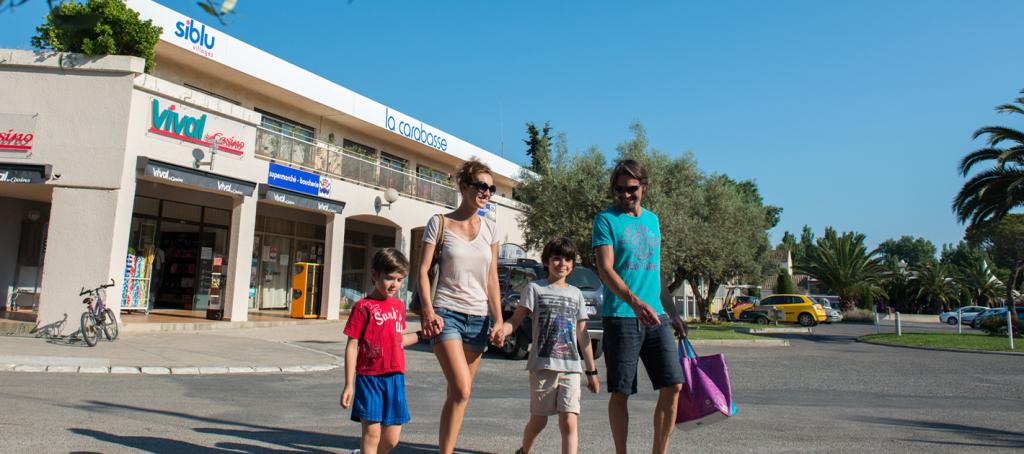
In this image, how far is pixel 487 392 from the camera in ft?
27.8

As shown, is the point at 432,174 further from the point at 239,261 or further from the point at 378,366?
the point at 378,366

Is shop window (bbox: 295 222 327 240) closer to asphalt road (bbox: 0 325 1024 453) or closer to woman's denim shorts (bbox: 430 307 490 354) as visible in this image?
asphalt road (bbox: 0 325 1024 453)

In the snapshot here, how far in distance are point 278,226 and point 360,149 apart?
427cm

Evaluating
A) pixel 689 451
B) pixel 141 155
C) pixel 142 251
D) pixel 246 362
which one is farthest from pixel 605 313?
pixel 142 251

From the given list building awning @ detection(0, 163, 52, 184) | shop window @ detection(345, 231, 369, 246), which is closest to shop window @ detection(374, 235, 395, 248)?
shop window @ detection(345, 231, 369, 246)

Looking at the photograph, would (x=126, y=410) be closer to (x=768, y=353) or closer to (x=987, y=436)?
(x=987, y=436)

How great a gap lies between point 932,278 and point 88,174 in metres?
62.1

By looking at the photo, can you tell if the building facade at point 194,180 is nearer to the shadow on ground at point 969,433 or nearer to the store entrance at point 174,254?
the store entrance at point 174,254

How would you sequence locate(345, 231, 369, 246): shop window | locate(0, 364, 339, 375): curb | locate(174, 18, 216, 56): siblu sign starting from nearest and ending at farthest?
locate(0, 364, 339, 375): curb < locate(174, 18, 216, 56): siblu sign < locate(345, 231, 369, 246): shop window

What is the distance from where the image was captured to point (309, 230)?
23.0 meters

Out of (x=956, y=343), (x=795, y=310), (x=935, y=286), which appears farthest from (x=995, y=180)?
(x=935, y=286)

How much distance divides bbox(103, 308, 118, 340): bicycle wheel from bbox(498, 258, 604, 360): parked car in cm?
679

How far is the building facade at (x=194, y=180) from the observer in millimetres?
13305

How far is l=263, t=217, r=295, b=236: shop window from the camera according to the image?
21.2m
